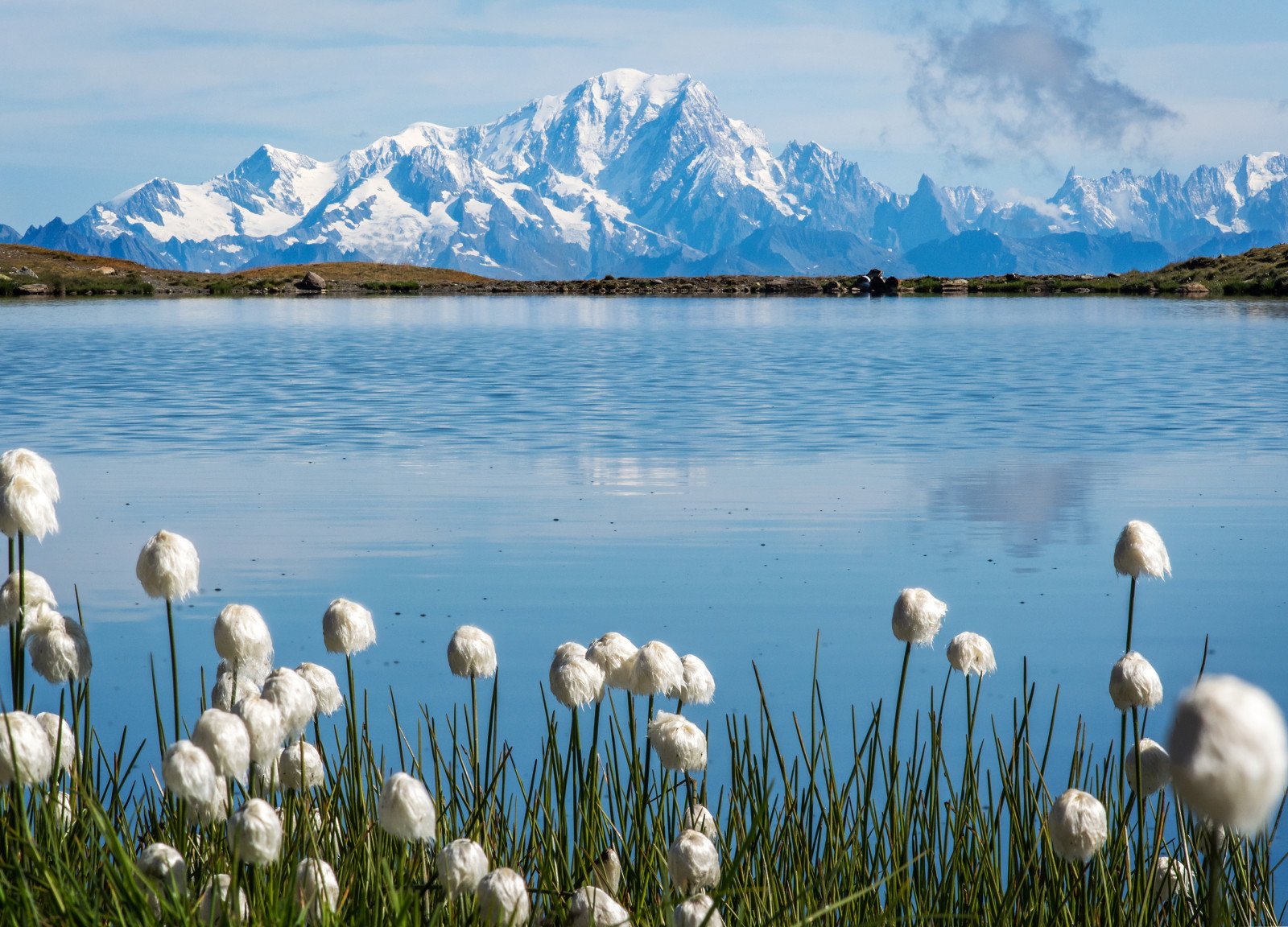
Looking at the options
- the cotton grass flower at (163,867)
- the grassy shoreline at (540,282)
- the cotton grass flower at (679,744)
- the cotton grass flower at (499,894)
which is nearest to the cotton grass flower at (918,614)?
the cotton grass flower at (679,744)

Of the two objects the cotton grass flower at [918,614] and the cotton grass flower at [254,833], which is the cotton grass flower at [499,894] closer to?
the cotton grass flower at [254,833]

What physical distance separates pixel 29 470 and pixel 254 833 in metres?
0.88

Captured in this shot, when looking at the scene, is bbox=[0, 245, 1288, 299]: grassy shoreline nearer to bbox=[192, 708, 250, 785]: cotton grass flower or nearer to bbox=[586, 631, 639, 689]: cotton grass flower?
bbox=[586, 631, 639, 689]: cotton grass flower

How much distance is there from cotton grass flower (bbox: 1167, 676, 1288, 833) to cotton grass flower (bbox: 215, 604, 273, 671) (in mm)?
1764

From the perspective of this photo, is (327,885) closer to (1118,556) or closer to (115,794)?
(115,794)

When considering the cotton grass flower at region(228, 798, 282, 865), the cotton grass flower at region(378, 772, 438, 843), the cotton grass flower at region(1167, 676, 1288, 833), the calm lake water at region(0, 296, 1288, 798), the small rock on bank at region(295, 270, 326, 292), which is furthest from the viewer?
the small rock on bank at region(295, 270, 326, 292)

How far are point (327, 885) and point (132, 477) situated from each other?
32.1 feet

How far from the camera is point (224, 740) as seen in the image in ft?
7.04

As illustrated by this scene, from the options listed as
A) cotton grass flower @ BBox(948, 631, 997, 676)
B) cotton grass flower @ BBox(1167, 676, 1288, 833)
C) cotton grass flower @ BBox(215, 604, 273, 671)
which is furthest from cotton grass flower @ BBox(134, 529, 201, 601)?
cotton grass flower @ BBox(1167, 676, 1288, 833)

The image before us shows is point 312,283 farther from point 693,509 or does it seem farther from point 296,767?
point 296,767

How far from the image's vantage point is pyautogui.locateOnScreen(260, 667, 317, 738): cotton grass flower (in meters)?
2.47

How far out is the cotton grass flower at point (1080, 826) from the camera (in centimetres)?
232

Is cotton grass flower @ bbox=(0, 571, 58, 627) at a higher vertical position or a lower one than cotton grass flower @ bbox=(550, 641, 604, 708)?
higher

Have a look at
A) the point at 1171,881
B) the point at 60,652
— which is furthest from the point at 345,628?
the point at 1171,881
